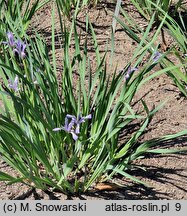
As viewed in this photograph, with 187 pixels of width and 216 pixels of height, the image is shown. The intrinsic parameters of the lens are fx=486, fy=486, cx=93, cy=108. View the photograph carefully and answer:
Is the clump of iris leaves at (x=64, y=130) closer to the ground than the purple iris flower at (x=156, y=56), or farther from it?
closer to the ground

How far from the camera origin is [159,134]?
225 cm

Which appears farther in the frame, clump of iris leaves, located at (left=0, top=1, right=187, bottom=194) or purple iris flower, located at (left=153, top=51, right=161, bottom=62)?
purple iris flower, located at (left=153, top=51, right=161, bottom=62)

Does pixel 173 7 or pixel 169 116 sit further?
pixel 173 7

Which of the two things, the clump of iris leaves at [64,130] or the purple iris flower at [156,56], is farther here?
the purple iris flower at [156,56]

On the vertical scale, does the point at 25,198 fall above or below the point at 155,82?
below

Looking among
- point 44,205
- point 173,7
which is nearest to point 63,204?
point 44,205

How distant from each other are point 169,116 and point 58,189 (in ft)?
2.26

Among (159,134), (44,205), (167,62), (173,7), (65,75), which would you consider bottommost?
(44,205)

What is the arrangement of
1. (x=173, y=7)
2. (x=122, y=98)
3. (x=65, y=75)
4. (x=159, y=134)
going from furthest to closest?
(x=173, y=7)
(x=159, y=134)
(x=65, y=75)
(x=122, y=98)

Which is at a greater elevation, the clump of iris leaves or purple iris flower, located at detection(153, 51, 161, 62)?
purple iris flower, located at detection(153, 51, 161, 62)

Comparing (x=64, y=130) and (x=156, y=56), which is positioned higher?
(x=156, y=56)

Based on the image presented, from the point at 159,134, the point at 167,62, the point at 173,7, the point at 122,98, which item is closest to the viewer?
the point at 122,98

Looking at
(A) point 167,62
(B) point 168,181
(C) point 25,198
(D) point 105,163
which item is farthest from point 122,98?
(A) point 167,62

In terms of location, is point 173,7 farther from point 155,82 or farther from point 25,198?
point 25,198
